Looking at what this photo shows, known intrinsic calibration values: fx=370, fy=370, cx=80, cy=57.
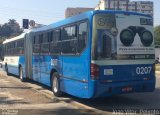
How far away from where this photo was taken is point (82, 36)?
38.9 ft

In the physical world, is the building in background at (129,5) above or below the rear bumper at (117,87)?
above

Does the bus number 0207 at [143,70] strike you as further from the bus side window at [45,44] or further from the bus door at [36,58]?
the bus door at [36,58]

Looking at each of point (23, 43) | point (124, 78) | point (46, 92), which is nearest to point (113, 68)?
point (124, 78)

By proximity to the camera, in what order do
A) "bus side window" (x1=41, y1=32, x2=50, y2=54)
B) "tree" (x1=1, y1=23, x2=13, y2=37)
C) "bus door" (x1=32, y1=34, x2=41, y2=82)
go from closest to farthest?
1. "bus side window" (x1=41, y1=32, x2=50, y2=54)
2. "bus door" (x1=32, y1=34, x2=41, y2=82)
3. "tree" (x1=1, y1=23, x2=13, y2=37)

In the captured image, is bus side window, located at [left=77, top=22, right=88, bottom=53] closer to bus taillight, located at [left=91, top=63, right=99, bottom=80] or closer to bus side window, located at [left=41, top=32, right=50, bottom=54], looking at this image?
bus taillight, located at [left=91, top=63, right=99, bottom=80]

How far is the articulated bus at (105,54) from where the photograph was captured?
11.2 m

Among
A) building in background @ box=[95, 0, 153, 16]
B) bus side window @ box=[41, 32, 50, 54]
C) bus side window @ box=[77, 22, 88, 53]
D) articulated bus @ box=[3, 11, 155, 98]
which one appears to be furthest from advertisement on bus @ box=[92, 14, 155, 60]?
building in background @ box=[95, 0, 153, 16]

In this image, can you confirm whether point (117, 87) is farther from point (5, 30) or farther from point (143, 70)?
point (5, 30)

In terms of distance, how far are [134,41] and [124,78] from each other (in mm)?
1252

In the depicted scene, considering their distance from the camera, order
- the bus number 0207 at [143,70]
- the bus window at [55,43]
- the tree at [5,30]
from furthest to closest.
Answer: the tree at [5,30], the bus window at [55,43], the bus number 0207 at [143,70]

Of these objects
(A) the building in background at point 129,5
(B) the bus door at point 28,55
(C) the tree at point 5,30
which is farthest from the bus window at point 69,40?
(C) the tree at point 5,30

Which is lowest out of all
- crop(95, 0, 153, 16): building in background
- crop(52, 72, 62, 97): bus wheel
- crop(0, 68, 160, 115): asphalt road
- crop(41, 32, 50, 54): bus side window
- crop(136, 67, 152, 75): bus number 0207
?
crop(0, 68, 160, 115): asphalt road

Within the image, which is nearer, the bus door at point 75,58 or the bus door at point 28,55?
the bus door at point 75,58

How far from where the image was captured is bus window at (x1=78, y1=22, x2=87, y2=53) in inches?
459
